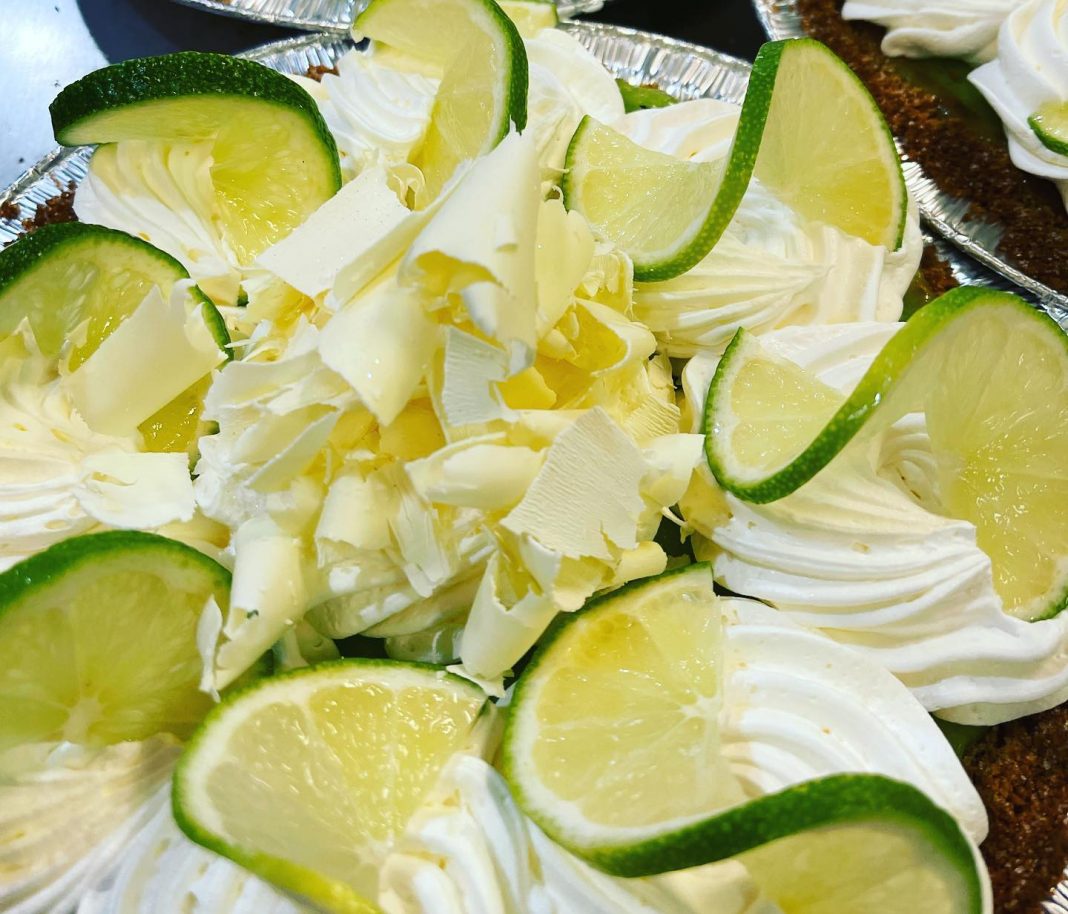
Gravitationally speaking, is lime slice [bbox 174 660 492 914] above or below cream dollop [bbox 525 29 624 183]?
below

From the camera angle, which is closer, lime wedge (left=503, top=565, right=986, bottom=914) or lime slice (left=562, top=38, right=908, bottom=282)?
lime wedge (left=503, top=565, right=986, bottom=914)

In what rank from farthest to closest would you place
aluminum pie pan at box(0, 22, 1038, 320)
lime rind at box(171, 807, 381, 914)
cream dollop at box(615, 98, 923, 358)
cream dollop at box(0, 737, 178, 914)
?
1. aluminum pie pan at box(0, 22, 1038, 320)
2. cream dollop at box(615, 98, 923, 358)
3. cream dollop at box(0, 737, 178, 914)
4. lime rind at box(171, 807, 381, 914)

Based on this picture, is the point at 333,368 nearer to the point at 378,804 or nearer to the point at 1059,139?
the point at 378,804

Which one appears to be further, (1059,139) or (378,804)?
(1059,139)

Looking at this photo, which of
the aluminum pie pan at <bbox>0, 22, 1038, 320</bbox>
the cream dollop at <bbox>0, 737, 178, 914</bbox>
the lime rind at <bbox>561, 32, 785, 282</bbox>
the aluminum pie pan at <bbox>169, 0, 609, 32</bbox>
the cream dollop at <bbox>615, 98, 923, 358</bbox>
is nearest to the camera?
the cream dollop at <bbox>0, 737, 178, 914</bbox>

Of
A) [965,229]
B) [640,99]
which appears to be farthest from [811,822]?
[965,229]

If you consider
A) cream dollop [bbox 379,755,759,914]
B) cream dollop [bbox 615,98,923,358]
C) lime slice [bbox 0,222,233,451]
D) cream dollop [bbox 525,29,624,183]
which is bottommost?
cream dollop [bbox 379,755,759,914]

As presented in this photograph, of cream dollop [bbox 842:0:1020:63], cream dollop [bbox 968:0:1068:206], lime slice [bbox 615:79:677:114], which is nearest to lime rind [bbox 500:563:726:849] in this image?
lime slice [bbox 615:79:677:114]

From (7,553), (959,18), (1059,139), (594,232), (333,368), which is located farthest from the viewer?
(959,18)

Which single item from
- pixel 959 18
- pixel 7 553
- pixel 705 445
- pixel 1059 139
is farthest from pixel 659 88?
pixel 7 553

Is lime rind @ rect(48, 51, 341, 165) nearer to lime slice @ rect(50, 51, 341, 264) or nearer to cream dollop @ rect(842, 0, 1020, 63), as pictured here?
lime slice @ rect(50, 51, 341, 264)
